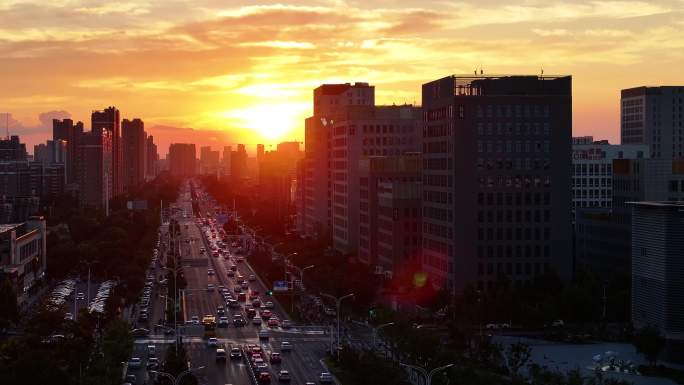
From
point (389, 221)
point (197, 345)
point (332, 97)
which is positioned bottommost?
point (197, 345)

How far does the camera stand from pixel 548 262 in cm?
9781

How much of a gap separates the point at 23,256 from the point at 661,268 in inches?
3021

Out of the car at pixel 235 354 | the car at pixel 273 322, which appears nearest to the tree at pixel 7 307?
the car at pixel 235 354

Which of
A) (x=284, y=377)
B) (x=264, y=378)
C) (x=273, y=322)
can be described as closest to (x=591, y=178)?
(x=273, y=322)

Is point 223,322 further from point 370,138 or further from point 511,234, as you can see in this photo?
point 370,138

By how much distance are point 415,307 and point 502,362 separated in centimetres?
2661

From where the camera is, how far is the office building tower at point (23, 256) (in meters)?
107

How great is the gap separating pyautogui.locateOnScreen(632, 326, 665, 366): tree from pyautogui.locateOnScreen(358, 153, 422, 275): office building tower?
148ft

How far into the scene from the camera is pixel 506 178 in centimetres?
9844

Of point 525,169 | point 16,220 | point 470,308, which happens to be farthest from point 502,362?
point 16,220

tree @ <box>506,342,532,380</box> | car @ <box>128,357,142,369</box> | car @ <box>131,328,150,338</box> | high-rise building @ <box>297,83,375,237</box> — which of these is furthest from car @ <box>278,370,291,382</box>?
high-rise building @ <box>297,83,375,237</box>

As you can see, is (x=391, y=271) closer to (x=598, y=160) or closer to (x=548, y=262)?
(x=548, y=262)

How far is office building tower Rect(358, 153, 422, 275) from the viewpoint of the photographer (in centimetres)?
11431

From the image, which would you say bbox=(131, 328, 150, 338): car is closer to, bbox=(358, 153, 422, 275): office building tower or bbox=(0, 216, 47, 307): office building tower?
bbox=(0, 216, 47, 307): office building tower
